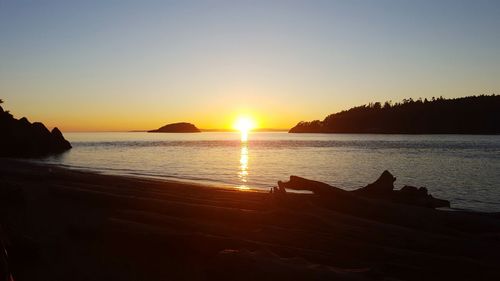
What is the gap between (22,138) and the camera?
55562 millimetres

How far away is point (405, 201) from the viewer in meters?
13.7

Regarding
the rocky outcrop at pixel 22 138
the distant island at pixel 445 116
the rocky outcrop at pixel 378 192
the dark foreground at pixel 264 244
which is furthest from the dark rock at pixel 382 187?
the distant island at pixel 445 116

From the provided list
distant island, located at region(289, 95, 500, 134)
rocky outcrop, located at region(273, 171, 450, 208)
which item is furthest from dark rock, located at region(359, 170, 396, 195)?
distant island, located at region(289, 95, 500, 134)

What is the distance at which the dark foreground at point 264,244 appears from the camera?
752 cm

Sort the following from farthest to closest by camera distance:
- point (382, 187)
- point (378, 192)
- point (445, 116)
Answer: point (445, 116), point (382, 187), point (378, 192)

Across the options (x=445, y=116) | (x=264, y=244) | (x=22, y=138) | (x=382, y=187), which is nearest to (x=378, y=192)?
(x=382, y=187)

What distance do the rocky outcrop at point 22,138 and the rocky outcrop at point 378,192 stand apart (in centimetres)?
4794

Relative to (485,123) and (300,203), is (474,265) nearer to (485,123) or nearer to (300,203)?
(300,203)

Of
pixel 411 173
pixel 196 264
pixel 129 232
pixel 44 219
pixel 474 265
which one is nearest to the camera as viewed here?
pixel 474 265

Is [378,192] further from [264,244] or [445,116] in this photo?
[445,116]

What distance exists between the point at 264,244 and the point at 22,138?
55.1 meters

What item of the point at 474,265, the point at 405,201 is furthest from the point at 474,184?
the point at 474,265

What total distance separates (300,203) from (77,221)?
6402 mm

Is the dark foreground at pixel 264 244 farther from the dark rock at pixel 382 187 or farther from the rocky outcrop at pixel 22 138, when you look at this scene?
the rocky outcrop at pixel 22 138
